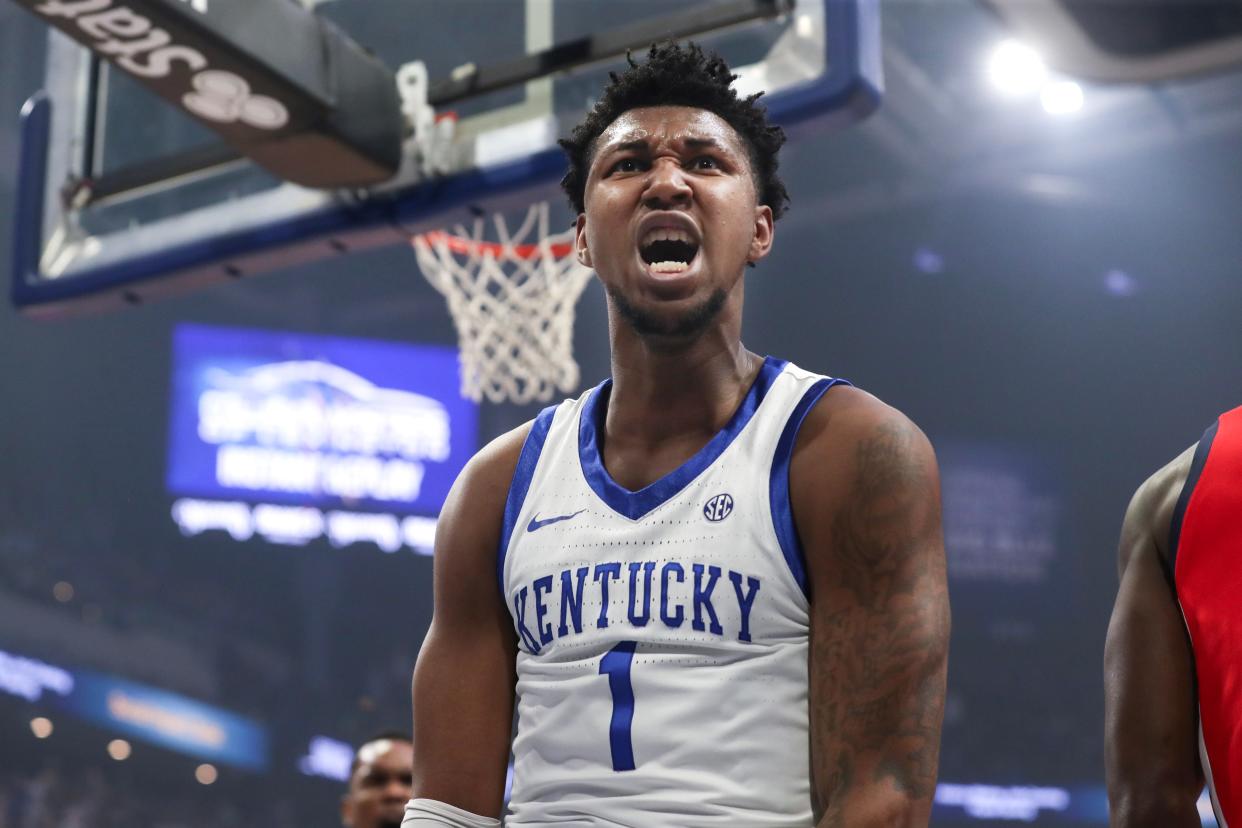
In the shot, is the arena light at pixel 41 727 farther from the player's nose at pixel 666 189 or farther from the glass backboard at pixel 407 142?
the player's nose at pixel 666 189

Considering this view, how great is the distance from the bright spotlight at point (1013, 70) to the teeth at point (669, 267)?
10748mm

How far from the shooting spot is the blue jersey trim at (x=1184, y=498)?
1755mm

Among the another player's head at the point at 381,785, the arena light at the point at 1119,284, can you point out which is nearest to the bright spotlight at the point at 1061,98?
the arena light at the point at 1119,284

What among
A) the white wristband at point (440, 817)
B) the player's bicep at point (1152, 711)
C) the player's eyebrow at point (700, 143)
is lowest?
the white wristband at point (440, 817)

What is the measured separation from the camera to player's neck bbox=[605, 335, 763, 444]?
202 centimetres

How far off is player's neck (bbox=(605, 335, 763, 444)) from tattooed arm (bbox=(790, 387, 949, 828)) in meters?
0.21

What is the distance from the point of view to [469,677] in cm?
205

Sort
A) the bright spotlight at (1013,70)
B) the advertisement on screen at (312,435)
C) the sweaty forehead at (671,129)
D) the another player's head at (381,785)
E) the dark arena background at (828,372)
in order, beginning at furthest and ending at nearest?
the advertisement on screen at (312,435) → the dark arena background at (828,372) → the bright spotlight at (1013,70) → the another player's head at (381,785) → the sweaty forehead at (671,129)

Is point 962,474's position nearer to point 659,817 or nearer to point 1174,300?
point 1174,300

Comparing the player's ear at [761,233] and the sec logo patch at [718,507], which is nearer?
the sec logo patch at [718,507]

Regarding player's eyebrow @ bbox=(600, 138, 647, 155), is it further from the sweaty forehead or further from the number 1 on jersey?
the number 1 on jersey

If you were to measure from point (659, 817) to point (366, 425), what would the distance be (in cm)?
1142

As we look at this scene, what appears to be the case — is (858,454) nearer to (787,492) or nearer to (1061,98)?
(787,492)

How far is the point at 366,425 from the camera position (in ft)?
42.3
